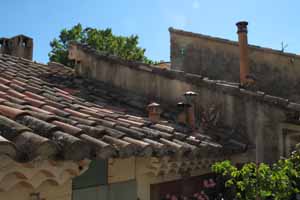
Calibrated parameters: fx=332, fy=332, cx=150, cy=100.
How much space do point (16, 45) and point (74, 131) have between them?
9256 millimetres

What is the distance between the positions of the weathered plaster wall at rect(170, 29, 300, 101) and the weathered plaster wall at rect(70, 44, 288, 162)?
4376 millimetres

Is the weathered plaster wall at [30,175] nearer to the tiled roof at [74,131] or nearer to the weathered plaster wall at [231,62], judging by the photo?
the tiled roof at [74,131]

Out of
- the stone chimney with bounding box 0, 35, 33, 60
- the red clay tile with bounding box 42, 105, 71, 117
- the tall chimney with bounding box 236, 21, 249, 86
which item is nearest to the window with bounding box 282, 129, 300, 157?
the tall chimney with bounding box 236, 21, 249, 86

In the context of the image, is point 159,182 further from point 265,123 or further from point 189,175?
point 265,123

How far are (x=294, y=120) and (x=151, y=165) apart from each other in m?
3.75

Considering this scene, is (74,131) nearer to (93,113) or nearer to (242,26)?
(93,113)

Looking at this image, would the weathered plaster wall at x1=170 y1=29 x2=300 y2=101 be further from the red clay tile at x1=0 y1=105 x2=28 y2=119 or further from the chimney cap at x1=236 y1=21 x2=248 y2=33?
the red clay tile at x1=0 y1=105 x2=28 y2=119

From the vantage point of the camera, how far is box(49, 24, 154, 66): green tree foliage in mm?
28688

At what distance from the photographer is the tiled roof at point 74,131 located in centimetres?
269

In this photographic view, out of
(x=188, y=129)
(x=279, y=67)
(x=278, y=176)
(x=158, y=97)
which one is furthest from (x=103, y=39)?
(x=278, y=176)

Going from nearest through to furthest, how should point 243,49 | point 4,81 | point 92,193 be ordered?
1. point 92,193
2. point 4,81
3. point 243,49

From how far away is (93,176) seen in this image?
437 centimetres

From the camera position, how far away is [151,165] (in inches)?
196

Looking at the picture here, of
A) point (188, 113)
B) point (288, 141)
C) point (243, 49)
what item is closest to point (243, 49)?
point (243, 49)
